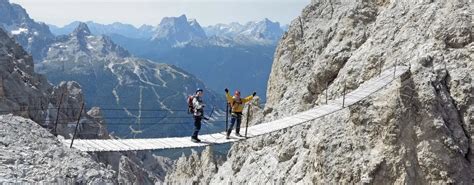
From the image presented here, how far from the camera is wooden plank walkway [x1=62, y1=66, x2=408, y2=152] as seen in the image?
17438 mm

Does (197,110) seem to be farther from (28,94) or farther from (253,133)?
(28,94)

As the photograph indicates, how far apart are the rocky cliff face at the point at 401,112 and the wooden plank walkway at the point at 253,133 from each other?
2.25ft

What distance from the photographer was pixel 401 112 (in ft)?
75.7

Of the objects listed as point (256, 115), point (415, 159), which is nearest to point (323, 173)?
point (415, 159)

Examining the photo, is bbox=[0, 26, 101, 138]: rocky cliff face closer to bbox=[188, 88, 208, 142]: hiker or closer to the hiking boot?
the hiking boot

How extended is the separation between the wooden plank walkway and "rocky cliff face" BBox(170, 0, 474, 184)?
69 cm

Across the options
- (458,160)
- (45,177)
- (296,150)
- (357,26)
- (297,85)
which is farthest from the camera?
(297,85)

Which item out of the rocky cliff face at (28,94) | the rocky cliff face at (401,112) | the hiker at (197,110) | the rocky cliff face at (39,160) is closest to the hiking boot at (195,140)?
the hiker at (197,110)

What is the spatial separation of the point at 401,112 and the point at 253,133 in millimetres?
6874

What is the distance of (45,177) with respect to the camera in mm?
12570

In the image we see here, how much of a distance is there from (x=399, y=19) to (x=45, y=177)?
78.4 feet

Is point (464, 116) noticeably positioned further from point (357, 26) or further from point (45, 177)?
point (45, 177)

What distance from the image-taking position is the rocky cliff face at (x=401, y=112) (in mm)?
22594

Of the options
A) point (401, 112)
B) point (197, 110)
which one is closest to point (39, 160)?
point (197, 110)
